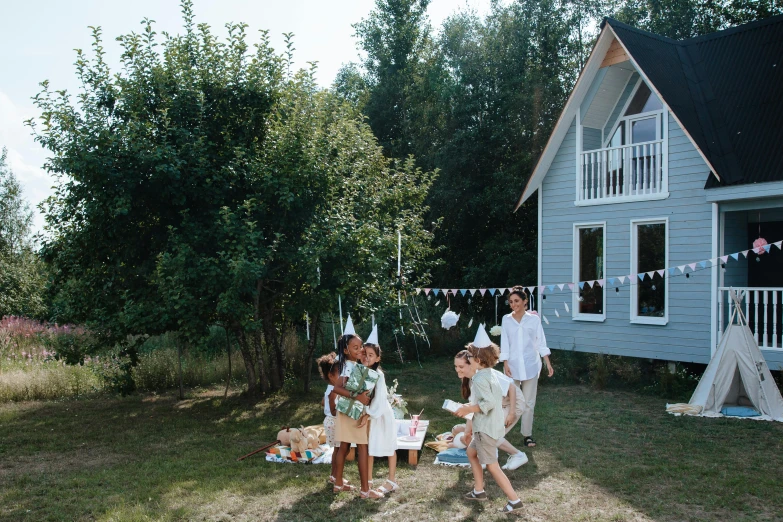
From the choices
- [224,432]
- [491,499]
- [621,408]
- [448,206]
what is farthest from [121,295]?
[448,206]

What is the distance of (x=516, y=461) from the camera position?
725 centimetres

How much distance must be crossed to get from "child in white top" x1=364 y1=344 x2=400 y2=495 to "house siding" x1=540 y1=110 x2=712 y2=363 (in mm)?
8420

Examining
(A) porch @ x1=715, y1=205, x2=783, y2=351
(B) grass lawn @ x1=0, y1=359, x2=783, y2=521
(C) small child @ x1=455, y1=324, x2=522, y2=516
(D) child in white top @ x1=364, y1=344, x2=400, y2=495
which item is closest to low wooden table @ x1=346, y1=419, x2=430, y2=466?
(B) grass lawn @ x1=0, y1=359, x2=783, y2=521

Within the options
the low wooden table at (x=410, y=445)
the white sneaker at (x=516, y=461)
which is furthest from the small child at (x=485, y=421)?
the low wooden table at (x=410, y=445)

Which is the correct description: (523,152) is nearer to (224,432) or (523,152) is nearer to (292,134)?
(292,134)

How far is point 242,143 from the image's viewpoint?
1070 cm

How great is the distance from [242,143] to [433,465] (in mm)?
5916

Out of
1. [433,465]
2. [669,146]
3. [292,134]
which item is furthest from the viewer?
[669,146]

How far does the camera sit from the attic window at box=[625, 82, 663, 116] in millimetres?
14461

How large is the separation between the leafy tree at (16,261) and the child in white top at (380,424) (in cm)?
1364

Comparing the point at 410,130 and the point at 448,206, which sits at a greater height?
the point at 410,130

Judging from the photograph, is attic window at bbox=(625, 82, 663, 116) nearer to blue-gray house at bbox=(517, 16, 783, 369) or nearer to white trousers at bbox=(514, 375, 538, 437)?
blue-gray house at bbox=(517, 16, 783, 369)

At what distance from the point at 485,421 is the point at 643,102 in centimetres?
1093

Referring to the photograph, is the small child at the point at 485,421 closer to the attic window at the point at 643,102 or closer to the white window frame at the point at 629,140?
the white window frame at the point at 629,140
